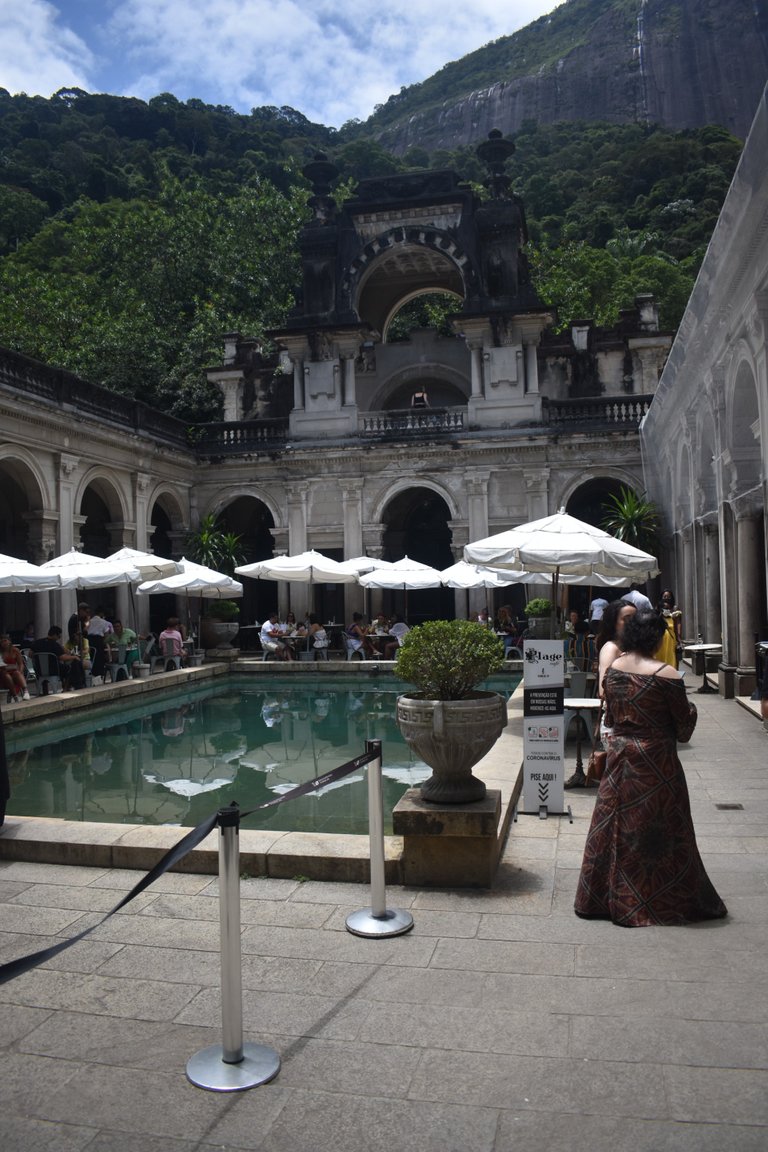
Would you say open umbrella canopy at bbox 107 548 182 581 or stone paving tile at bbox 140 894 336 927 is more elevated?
open umbrella canopy at bbox 107 548 182 581

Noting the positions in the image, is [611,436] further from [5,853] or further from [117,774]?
[5,853]

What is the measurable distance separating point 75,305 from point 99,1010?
117 ft

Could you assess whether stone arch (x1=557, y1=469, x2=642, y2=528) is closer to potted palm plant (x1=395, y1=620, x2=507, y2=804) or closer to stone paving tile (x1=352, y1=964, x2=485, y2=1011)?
potted palm plant (x1=395, y1=620, x2=507, y2=804)

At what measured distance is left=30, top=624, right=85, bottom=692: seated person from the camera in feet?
46.5

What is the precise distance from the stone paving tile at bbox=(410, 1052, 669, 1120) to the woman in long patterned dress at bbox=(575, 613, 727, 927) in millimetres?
1354

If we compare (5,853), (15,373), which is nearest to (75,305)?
(15,373)

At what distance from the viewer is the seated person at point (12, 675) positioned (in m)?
12.3

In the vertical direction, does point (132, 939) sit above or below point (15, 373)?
below

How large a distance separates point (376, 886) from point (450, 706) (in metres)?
1.08

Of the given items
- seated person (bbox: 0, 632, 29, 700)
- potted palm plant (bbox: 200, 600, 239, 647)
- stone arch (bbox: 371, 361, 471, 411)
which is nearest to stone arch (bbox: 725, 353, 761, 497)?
seated person (bbox: 0, 632, 29, 700)

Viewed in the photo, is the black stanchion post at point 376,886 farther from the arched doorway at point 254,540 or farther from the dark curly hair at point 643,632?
the arched doorway at point 254,540

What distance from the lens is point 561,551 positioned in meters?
9.45

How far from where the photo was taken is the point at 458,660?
5.17 meters

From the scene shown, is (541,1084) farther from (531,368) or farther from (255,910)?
(531,368)
